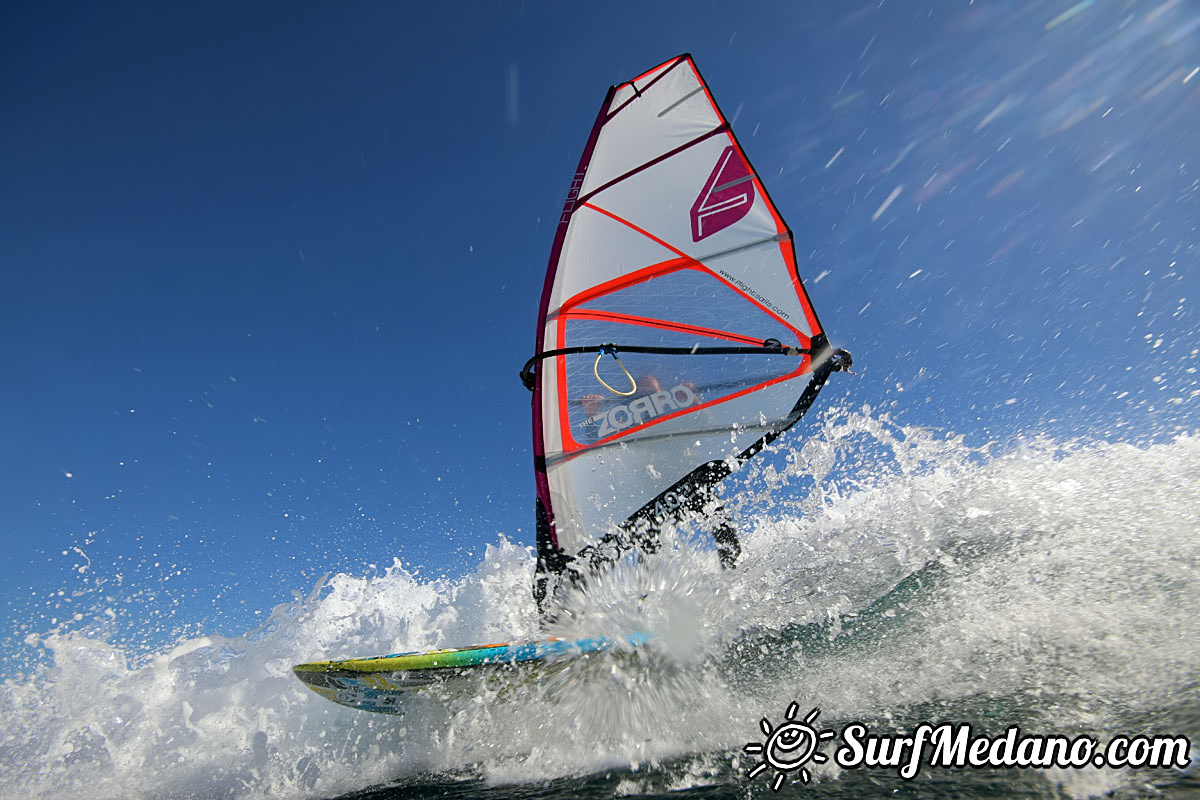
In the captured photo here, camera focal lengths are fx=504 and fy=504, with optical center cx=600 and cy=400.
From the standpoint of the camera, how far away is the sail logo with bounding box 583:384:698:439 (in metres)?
3.94

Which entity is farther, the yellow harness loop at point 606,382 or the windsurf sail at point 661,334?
the yellow harness loop at point 606,382

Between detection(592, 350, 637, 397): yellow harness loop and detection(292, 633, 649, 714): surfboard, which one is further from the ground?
detection(592, 350, 637, 397): yellow harness loop

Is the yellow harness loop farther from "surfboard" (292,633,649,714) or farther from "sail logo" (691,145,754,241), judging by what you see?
"surfboard" (292,633,649,714)

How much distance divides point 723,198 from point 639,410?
6.35 feet

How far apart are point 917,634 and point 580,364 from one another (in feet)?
9.20

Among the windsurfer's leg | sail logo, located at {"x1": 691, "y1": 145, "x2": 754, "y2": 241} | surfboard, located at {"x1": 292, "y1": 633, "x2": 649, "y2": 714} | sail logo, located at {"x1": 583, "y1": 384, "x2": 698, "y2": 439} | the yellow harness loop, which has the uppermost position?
sail logo, located at {"x1": 691, "y1": 145, "x2": 754, "y2": 241}

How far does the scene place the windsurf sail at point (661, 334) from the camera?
383 centimetres
